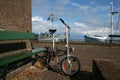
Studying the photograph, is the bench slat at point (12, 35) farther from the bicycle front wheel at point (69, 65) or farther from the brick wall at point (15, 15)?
the bicycle front wheel at point (69, 65)

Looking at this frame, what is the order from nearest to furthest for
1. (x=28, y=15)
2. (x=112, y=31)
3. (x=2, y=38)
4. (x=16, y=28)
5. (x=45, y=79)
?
1. (x=2, y=38)
2. (x=45, y=79)
3. (x=16, y=28)
4. (x=28, y=15)
5. (x=112, y=31)

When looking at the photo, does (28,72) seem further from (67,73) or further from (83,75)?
(83,75)

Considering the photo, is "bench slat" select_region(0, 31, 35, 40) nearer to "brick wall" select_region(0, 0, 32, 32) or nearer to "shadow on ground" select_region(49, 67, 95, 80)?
"brick wall" select_region(0, 0, 32, 32)

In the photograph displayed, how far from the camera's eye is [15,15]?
9.55 meters

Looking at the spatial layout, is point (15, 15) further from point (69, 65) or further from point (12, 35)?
point (69, 65)

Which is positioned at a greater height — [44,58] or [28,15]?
[28,15]

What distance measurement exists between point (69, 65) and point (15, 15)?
3.29 metres

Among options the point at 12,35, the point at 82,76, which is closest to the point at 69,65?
the point at 82,76

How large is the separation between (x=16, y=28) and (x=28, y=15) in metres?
1.39

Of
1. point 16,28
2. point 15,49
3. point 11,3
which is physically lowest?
point 15,49

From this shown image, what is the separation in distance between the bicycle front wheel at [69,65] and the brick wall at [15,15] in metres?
2.58

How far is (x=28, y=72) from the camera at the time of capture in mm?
7891

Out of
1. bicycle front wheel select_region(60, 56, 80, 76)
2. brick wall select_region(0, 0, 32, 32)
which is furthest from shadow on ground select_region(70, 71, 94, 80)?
brick wall select_region(0, 0, 32, 32)

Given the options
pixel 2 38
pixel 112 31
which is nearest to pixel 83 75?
pixel 2 38
